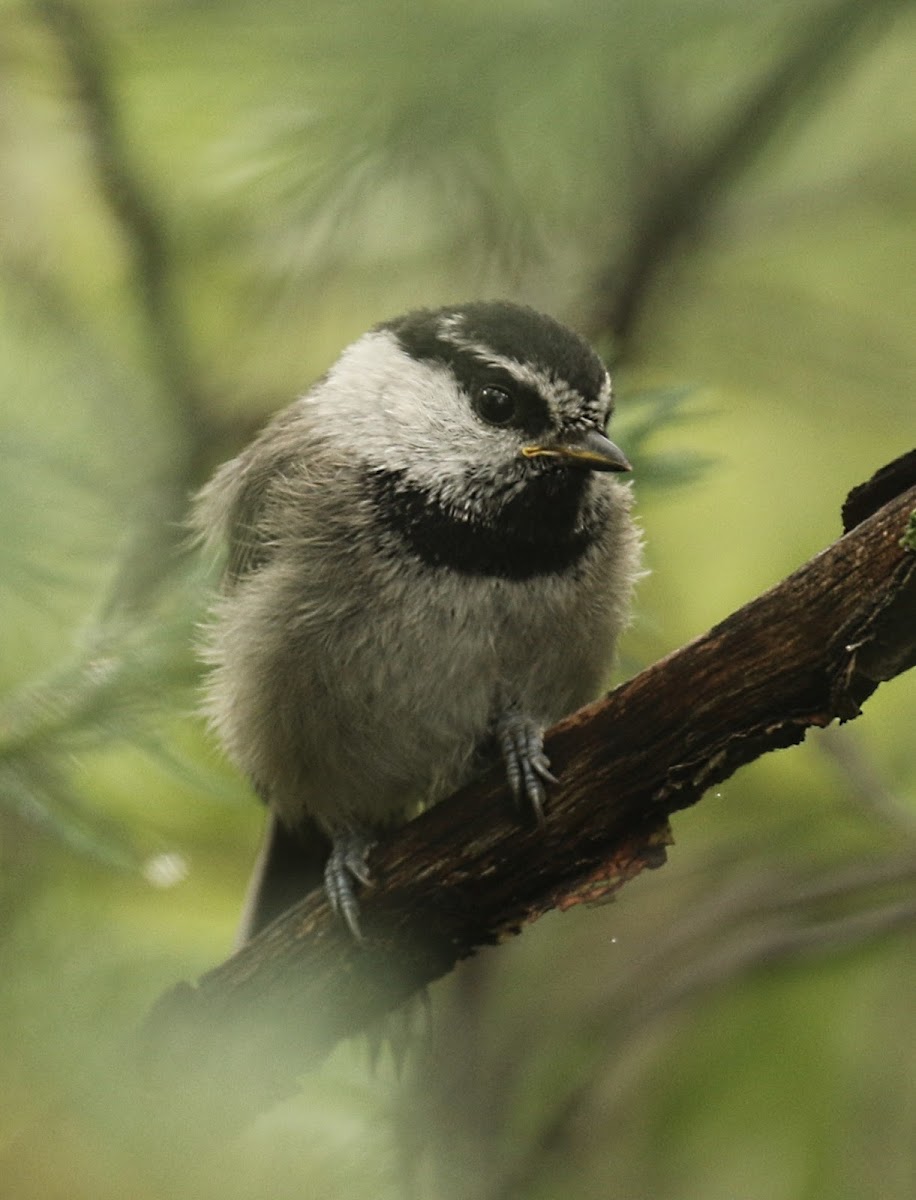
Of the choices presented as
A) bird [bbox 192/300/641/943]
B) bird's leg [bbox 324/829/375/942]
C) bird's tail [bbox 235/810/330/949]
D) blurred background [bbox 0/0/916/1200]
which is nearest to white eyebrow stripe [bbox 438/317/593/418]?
bird [bbox 192/300/641/943]

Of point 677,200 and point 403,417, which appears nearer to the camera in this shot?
point 403,417

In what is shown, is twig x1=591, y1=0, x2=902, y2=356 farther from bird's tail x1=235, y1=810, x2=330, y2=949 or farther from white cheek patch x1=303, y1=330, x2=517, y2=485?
bird's tail x1=235, y1=810, x2=330, y2=949

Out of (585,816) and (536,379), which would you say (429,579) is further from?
(585,816)

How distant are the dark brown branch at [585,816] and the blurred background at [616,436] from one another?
0.26 ft

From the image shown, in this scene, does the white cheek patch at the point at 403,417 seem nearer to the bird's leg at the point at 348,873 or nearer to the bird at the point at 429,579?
the bird at the point at 429,579

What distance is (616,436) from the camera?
1.99 m

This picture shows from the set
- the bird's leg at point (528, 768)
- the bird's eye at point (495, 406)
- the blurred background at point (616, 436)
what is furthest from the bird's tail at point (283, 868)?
the bird's eye at point (495, 406)

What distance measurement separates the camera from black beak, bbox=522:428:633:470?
183 centimetres

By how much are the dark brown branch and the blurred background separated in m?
0.08

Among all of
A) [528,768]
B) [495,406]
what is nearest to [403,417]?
[495,406]

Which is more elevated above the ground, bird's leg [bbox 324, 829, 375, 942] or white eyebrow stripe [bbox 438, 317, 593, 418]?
white eyebrow stripe [bbox 438, 317, 593, 418]

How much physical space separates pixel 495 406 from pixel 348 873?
69 centimetres

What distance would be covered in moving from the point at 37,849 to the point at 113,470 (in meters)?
0.54

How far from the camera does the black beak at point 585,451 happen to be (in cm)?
183
